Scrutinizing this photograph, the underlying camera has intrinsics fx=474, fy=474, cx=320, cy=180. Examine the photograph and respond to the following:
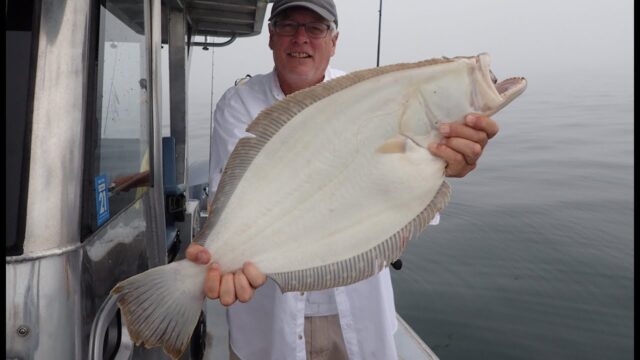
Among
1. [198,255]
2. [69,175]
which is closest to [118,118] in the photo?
[69,175]

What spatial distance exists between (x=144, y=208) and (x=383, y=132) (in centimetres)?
116

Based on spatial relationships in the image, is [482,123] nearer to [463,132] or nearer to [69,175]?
[463,132]

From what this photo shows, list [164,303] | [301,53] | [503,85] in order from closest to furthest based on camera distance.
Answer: [164,303] < [503,85] < [301,53]

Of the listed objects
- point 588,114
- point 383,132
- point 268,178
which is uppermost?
point 588,114

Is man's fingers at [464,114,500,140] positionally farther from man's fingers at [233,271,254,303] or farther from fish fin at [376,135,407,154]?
man's fingers at [233,271,254,303]

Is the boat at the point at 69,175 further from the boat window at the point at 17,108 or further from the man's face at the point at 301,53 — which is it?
the man's face at the point at 301,53

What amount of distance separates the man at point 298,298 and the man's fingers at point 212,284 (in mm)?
826

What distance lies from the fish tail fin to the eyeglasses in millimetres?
1394

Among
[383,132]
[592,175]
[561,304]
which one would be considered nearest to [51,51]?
[383,132]

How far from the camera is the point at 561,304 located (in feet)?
19.7

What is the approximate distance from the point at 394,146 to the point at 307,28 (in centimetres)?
113

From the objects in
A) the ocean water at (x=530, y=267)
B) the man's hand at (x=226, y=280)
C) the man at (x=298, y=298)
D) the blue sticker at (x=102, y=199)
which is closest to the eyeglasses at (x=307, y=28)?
the man at (x=298, y=298)

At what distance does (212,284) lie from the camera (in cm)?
142

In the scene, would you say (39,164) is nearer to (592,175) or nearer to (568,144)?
(592,175)
